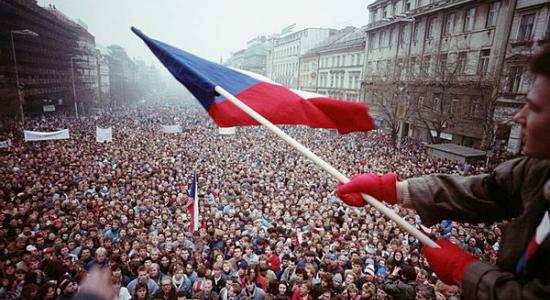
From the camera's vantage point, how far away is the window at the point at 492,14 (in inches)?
879

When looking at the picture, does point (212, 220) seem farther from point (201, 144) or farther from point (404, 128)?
point (404, 128)

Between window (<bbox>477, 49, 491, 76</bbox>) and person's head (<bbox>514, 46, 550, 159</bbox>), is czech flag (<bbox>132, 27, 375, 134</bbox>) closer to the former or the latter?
person's head (<bbox>514, 46, 550, 159</bbox>)

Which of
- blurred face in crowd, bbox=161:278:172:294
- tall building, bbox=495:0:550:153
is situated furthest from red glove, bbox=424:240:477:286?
tall building, bbox=495:0:550:153

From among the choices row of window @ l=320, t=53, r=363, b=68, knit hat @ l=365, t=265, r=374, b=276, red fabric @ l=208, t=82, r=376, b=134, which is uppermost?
row of window @ l=320, t=53, r=363, b=68

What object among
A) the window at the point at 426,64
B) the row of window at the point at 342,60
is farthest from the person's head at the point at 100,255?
the row of window at the point at 342,60

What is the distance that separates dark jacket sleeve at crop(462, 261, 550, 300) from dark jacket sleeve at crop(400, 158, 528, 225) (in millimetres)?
323

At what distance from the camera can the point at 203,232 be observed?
331 inches

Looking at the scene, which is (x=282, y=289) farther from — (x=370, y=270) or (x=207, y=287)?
(x=370, y=270)

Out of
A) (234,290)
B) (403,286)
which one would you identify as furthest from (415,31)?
(234,290)

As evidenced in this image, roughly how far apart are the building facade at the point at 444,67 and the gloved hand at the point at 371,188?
21.1m

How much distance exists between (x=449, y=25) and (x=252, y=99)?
29.7 meters

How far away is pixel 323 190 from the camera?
13227mm

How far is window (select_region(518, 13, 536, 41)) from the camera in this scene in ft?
64.3

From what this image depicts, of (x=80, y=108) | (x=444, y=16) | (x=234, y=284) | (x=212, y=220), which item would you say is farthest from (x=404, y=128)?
(x=80, y=108)
